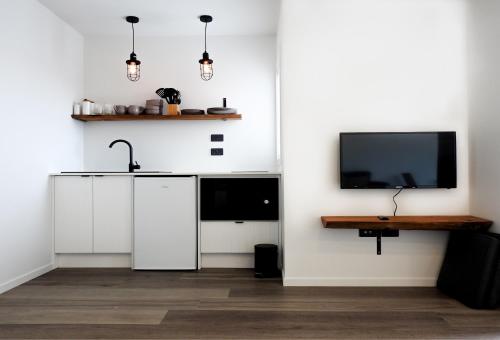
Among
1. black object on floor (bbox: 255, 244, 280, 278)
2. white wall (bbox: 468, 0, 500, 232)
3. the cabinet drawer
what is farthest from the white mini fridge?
white wall (bbox: 468, 0, 500, 232)

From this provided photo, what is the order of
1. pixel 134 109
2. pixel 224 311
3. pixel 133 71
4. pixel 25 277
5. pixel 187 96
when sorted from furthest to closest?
pixel 187 96
pixel 134 109
pixel 133 71
pixel 25 277
pixel 224 311

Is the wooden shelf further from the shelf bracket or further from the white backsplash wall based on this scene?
the shelf bracket

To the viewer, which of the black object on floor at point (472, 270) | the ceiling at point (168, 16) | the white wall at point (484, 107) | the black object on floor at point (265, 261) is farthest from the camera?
the ceiling at point (168, 16)

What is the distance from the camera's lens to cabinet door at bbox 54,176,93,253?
3818 millimetres

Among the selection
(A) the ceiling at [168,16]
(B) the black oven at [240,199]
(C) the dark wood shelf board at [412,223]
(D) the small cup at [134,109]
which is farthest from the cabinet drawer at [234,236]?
(A) the ceiling at [168,16]

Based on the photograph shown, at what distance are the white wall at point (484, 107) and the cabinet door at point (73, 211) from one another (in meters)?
3.45

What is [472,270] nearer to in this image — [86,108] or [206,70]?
[206,70]

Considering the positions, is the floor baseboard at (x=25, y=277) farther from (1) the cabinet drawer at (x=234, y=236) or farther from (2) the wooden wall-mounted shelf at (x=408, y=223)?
(2) the wooden wall-mounted shelf at (x=408, y=223)

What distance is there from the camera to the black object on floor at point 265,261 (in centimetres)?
350

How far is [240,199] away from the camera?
3771 millimetres

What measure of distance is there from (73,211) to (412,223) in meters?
3.08

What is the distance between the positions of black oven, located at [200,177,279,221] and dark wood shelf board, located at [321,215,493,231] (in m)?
0.82

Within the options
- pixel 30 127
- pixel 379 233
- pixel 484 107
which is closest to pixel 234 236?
pixel 379 233

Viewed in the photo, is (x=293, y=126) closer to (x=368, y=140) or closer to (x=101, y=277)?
(x=368, y=140)
